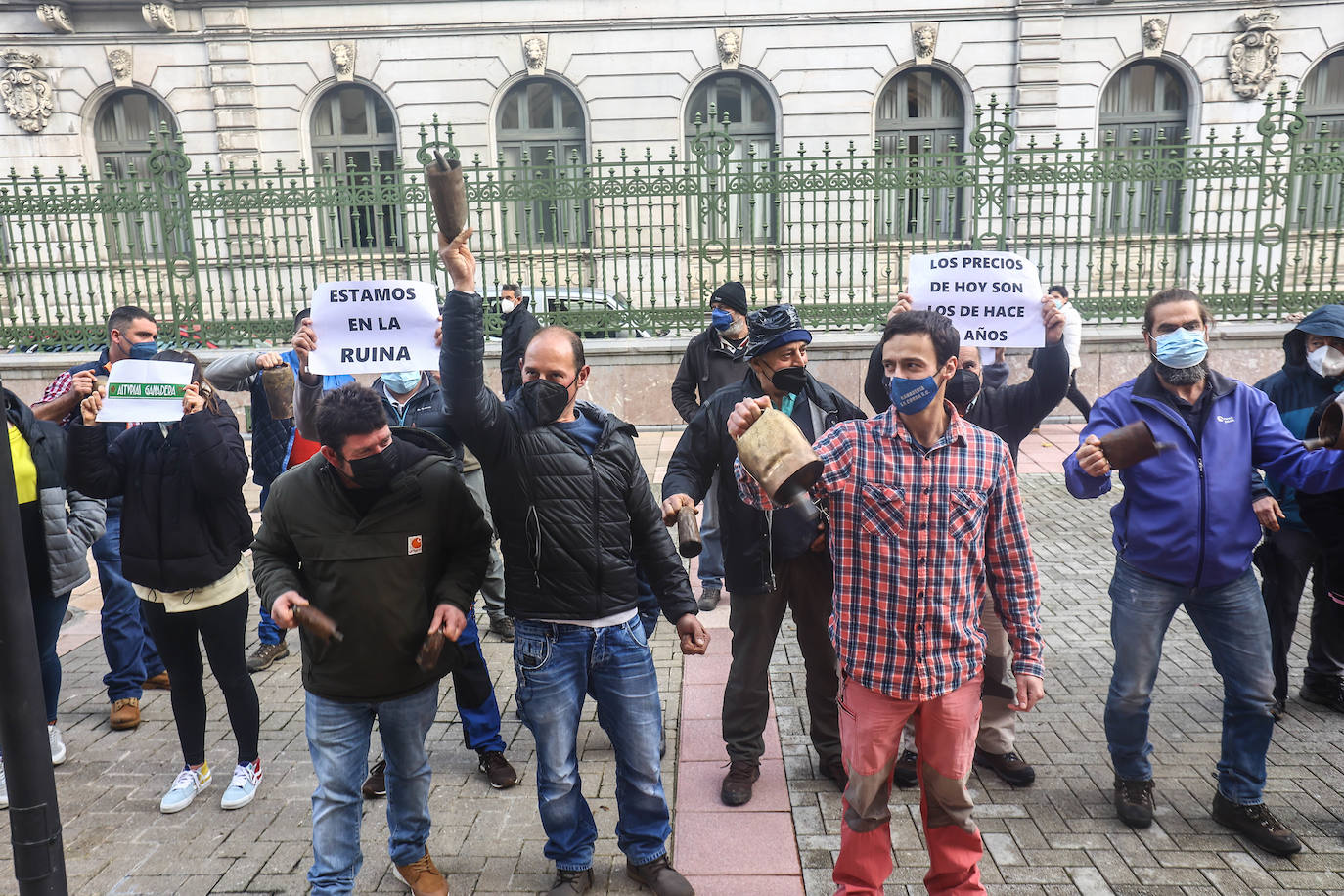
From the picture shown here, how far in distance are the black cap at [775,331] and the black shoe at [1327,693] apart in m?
3.38

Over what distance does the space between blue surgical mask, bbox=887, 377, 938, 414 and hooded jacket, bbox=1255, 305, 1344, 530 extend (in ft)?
7.40

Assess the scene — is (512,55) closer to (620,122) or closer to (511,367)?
(620,122)

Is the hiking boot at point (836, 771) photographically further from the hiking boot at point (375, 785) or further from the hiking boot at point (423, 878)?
the hiking boot at point (375, 785)

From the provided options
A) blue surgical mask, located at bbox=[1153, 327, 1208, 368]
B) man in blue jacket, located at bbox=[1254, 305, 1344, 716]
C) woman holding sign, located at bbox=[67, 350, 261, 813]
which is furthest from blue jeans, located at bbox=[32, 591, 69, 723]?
man in blue jacket, located at bbox=[1254, 305, 1344, 716]

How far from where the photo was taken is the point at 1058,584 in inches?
267

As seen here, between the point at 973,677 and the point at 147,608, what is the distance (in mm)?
3485

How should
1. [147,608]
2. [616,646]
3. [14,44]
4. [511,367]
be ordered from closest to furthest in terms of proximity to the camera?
[616,646], [147,608], [511,367], [14,44]

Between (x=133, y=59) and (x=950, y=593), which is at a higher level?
(x=133, y=59)

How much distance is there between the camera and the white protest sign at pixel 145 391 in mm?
3924

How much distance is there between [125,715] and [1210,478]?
5.23 metres

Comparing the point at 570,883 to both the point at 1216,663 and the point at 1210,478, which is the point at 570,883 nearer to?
the point at 1216,663

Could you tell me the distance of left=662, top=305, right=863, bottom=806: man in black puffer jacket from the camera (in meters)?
3.80

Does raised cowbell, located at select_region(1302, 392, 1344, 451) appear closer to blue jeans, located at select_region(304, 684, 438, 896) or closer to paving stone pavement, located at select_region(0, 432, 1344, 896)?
paving stone pavement, located at select_region(0, 432, 1344, 896)

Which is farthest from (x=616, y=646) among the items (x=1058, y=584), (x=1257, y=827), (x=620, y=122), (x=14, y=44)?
(x=14, y=44)
